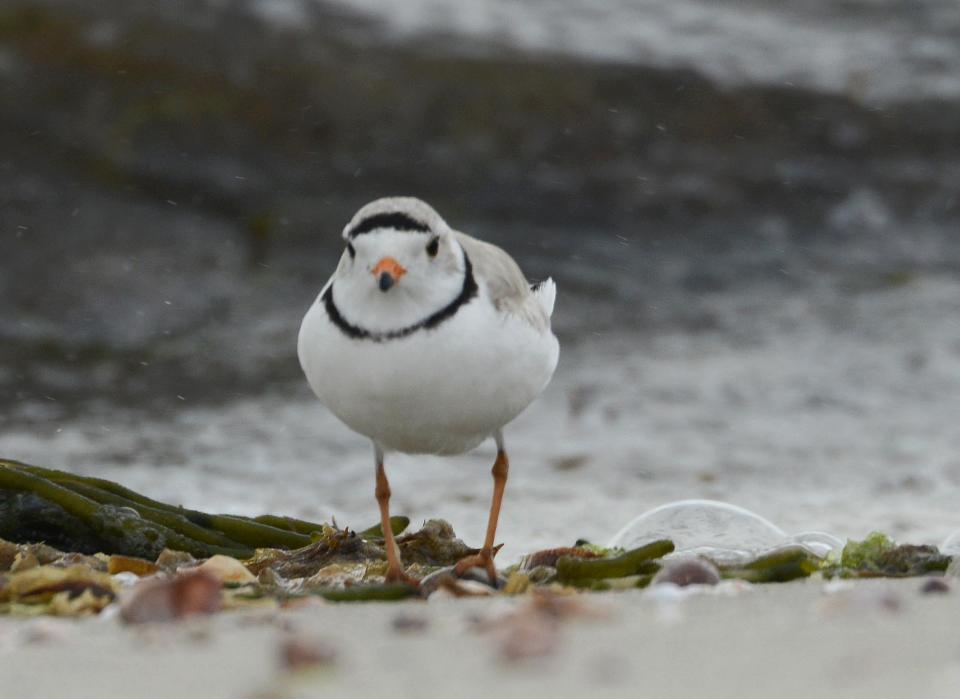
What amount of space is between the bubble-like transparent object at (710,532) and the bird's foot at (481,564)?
49cm

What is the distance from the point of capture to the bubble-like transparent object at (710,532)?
3.88 metres

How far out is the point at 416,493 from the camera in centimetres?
626

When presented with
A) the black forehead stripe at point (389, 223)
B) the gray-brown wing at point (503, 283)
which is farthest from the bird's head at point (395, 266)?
the gray-brown wing at point (503, 283)

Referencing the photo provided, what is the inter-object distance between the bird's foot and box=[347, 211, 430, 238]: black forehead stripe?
Answer: 0.87 m

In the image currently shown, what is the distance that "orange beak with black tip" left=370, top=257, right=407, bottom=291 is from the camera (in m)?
3.08

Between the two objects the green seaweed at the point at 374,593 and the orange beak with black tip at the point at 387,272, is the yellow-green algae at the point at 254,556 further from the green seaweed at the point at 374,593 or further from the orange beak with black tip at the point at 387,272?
the orange beak with black tip at the point at 387,272

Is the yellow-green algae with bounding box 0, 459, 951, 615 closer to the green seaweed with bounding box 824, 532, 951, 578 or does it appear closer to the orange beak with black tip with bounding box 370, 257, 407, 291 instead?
the green seaweed with bounding box 824, 532, 951, 578

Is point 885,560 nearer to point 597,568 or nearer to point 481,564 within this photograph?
point 597,568

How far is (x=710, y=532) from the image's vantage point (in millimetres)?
3980

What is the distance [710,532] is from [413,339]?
4.20 feet

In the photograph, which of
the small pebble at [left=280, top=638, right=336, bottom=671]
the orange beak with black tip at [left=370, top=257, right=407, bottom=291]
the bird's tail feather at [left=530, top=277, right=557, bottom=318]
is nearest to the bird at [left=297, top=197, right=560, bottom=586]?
the orange beak with black tip at [left=370, top=257, right=407, bottom=291]

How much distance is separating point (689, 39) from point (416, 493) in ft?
19.5

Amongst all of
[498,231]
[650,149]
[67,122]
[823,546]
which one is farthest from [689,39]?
[823,546]

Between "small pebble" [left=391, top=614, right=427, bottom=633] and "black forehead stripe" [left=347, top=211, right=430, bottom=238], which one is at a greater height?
"black forehead stripe" [left=347, top=211, right=430, bottom=238]
